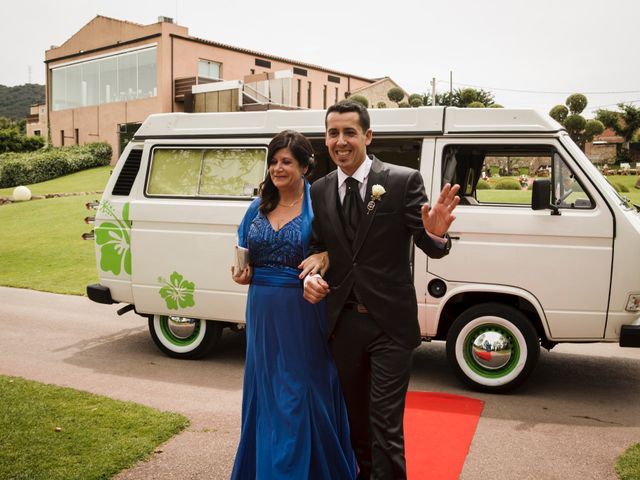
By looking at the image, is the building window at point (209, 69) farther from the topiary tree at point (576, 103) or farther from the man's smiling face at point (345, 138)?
the man's smiling face at point (345, 138)

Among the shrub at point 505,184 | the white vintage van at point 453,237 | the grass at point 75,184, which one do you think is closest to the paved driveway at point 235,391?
the white vintage van at point 453,237

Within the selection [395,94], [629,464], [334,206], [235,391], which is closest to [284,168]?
[334,206]

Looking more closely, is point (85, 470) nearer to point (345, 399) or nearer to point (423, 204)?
point (345, 399)

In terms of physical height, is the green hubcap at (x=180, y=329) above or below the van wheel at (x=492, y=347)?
below

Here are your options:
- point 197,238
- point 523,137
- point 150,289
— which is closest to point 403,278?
point 523,137

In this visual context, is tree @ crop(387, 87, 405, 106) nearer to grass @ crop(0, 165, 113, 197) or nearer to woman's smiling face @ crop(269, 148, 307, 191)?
grass @ crop(0, 165, 113, 197)

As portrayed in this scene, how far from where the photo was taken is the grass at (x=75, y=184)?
1220 inches

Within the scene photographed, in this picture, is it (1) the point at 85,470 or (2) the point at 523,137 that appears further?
(2) the point at 523,137

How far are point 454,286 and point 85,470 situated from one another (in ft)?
11.5

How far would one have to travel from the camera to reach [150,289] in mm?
7195

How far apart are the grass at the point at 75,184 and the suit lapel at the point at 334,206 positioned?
28.9 meters

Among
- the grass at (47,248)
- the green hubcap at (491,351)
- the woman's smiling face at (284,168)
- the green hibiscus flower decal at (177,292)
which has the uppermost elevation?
the woman's smiling face at (284,168)

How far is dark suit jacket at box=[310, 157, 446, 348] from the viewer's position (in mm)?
3260

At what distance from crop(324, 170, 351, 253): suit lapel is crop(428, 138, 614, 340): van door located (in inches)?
108
